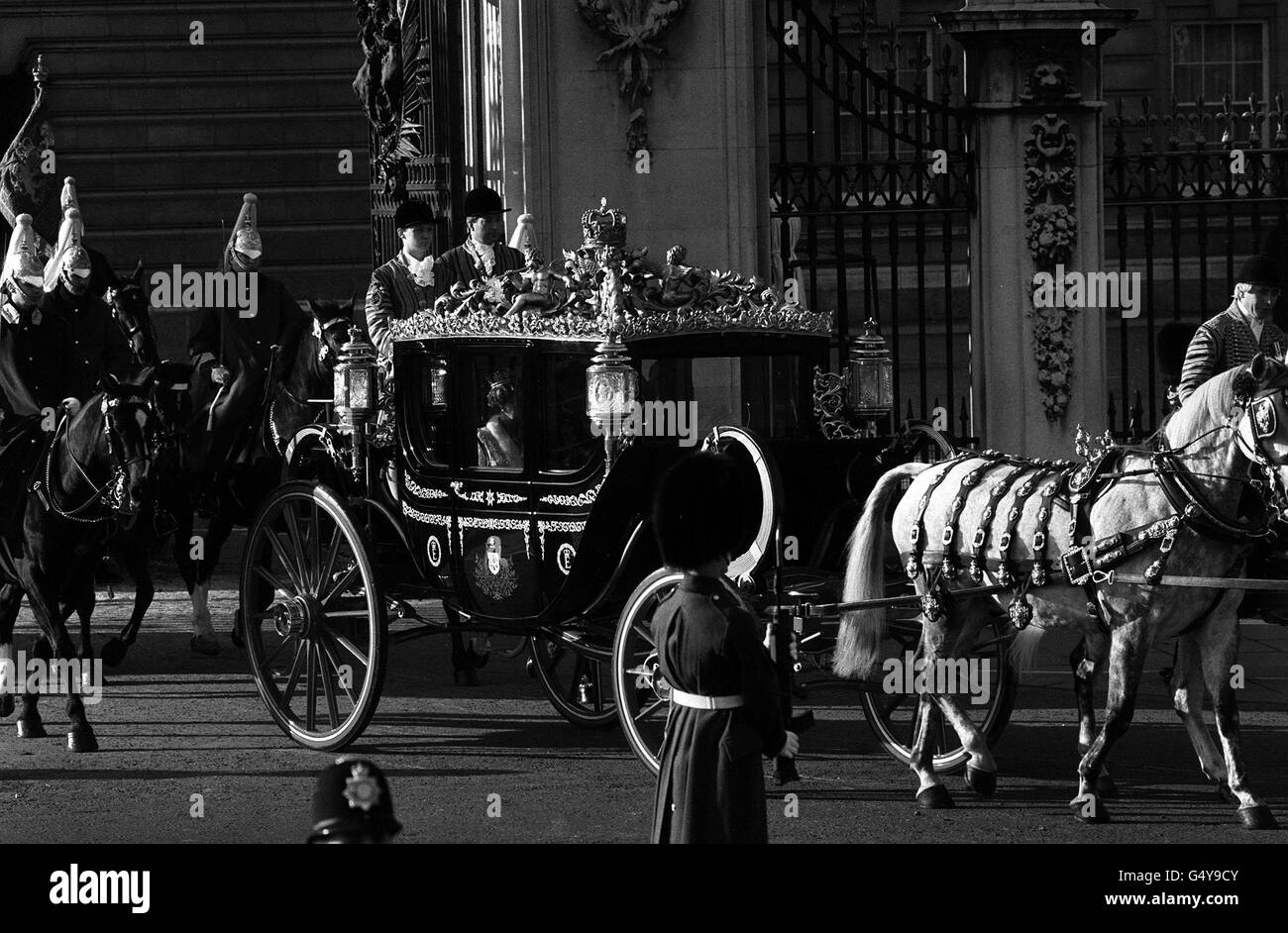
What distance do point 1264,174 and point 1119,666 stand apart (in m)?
6.60

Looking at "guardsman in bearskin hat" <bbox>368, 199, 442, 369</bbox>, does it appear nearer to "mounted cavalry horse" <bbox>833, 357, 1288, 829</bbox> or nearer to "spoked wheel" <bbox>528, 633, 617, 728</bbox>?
"spoked wheel" <bbox>528, 633, 617, 728</bbox>

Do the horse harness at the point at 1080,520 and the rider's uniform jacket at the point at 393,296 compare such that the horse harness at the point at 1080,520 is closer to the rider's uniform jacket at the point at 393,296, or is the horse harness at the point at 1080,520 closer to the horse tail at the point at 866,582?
the horse tail at the point at 866,582

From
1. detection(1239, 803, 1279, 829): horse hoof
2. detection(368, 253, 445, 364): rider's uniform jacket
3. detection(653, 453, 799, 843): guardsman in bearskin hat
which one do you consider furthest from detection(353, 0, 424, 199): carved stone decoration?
detection(653, 453, 799, 843): guardsman in bearskin hat

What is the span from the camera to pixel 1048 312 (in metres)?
13.2

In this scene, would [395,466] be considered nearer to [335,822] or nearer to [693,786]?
[693,786]

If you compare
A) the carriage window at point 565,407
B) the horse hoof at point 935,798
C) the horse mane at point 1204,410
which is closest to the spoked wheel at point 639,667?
the carriage window at point 565,407

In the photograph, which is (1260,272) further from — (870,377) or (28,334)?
(28,334)

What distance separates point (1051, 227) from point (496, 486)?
17.5 feet

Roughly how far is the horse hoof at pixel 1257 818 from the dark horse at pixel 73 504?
5058 mm

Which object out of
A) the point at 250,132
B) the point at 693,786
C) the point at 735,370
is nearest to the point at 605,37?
the point at 735,370

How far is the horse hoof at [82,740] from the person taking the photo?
959 cm

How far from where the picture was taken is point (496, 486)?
9.25 meters

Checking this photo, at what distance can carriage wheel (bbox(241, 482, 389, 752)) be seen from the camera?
9234 millimetres

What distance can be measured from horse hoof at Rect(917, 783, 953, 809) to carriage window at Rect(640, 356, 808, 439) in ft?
6.09
